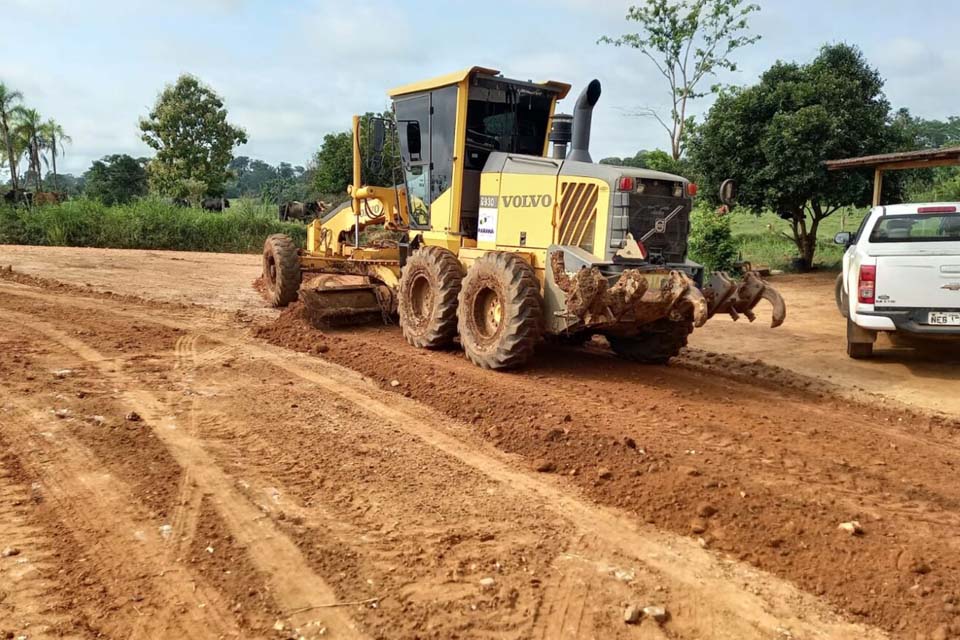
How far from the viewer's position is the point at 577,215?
7352mm

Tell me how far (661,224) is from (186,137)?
1188 inches

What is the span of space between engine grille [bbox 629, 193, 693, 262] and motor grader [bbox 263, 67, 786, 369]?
1cm

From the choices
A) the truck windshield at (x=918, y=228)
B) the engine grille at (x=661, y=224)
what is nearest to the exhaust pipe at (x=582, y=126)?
the engine grille at (x=661, y=224)

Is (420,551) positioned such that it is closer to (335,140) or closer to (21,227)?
(21,227)

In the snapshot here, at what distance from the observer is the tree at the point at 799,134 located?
1658cm

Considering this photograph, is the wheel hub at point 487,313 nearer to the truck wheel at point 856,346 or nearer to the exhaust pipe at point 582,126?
the exhaust pipe at point 582,126

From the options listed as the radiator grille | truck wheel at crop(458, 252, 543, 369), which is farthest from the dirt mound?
the radiator grille

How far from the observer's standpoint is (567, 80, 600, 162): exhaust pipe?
7930mm

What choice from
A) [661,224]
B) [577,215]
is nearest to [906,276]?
[661,224]

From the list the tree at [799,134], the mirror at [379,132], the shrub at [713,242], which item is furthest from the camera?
the shrub at [713,242]

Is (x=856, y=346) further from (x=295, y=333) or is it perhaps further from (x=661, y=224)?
(x=295, y=333)

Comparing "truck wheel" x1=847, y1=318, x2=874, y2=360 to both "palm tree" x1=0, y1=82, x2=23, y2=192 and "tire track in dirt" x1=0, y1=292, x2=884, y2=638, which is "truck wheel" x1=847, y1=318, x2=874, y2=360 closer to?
"tire track in dirt" x1=0, y1=292, x2=884, y2=638

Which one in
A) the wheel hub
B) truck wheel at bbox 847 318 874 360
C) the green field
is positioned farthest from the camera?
the green field

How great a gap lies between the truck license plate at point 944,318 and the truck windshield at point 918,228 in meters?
0.94
